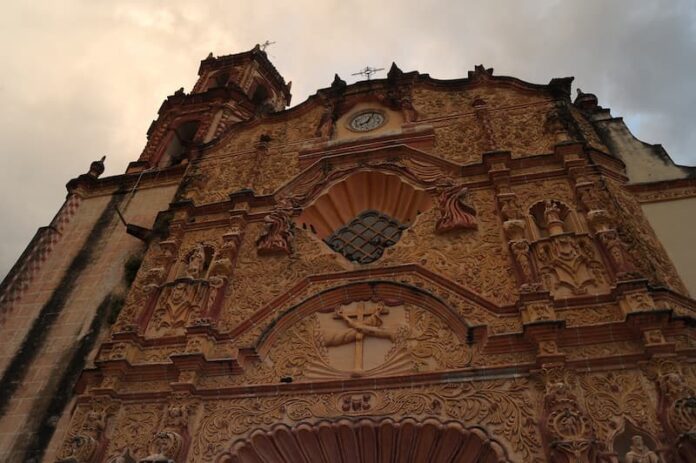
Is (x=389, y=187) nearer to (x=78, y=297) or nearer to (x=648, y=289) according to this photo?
(x=648, y=289)

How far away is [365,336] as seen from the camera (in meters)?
7.29

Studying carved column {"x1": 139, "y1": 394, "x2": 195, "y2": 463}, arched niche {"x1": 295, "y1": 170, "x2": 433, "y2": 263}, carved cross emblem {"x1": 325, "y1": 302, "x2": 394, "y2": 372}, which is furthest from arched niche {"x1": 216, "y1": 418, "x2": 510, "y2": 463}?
arched niche {"x1": 295, "y1": 170, "x2": 433, "y2": 263}

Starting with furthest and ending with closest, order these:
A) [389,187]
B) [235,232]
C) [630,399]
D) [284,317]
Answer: [389,187], [235,232], [284,317], [630,399]

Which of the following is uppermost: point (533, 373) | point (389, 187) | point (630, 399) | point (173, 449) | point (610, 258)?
point (389, 187)

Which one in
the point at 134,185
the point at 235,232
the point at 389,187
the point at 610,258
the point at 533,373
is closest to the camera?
the point at 533,373

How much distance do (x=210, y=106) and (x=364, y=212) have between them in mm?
8235

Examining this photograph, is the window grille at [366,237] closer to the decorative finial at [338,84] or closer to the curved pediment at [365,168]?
the curved pediment at [365,168]

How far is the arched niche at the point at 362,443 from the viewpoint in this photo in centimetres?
594

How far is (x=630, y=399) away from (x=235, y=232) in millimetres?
6596

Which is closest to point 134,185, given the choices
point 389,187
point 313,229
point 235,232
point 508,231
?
point 235,232

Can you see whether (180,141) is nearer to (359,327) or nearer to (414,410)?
(359,327)

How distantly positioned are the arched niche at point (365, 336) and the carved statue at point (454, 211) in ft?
4.63

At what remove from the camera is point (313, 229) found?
9875 mm

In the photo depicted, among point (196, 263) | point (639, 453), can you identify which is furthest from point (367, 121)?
point (639, 453)
